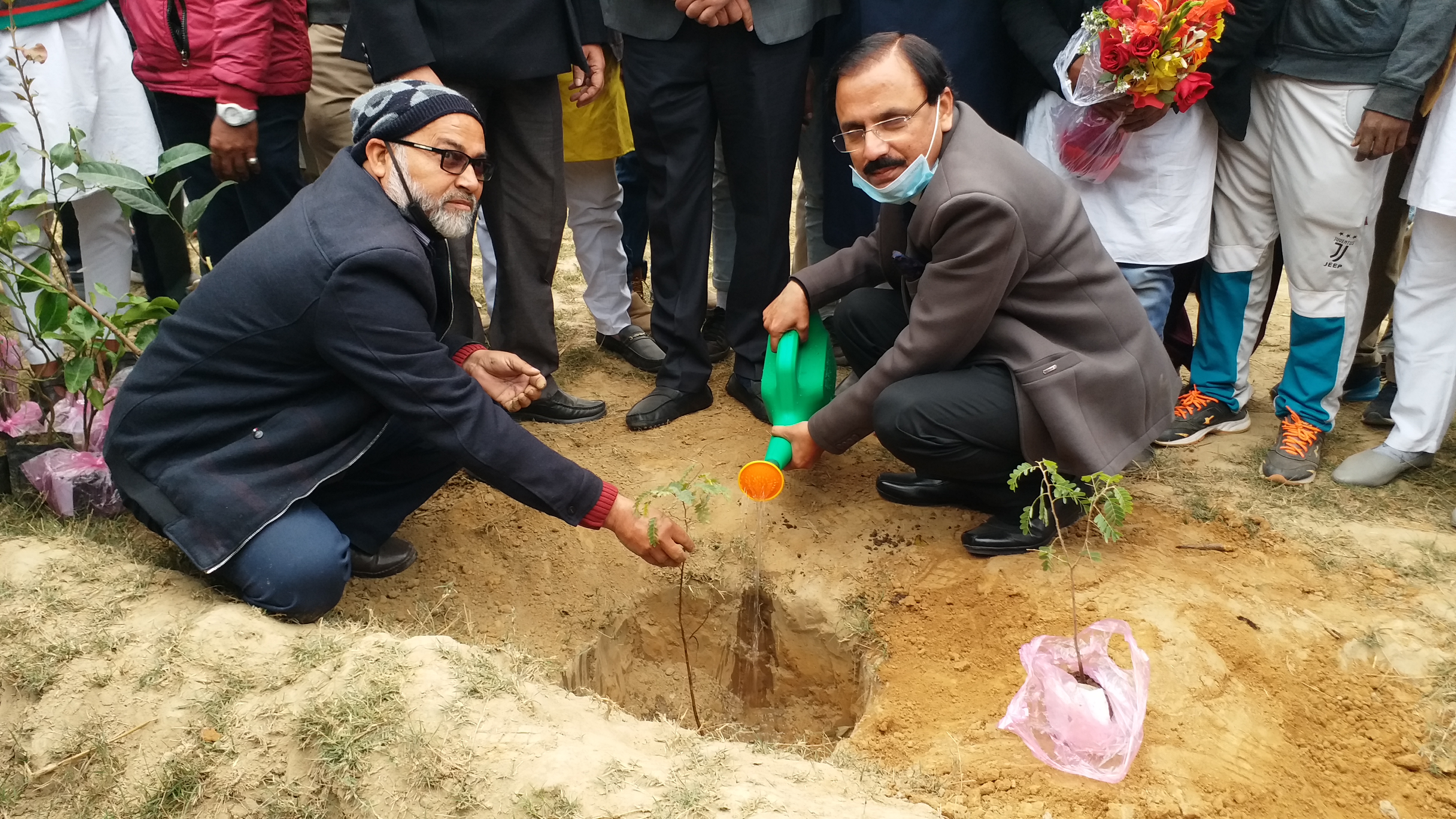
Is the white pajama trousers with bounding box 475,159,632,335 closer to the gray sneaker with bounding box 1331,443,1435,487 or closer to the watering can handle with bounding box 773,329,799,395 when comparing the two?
the watering can handle with bounding box 773,329,799,395

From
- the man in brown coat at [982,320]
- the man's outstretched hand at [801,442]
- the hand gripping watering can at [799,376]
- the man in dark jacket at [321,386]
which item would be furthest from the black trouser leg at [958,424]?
the man in dark jacket at [321,386]

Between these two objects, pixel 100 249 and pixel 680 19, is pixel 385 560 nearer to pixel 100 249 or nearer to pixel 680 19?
pixel 100 249

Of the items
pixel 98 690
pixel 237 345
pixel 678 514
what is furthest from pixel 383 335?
pixel 678 514

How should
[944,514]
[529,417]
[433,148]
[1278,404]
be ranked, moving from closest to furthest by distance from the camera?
[433,148]
[944,514]
[1278,404]
[529,417]

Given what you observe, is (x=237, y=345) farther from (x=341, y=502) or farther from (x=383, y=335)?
(x=341, y=502)

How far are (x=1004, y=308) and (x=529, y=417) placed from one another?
1853mm

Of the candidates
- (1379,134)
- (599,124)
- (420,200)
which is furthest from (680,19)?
(1379,134)

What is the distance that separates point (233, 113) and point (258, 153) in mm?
198

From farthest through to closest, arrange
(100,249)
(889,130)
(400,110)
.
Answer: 1. (100,249)
2. (889,130)
3. (400,110)

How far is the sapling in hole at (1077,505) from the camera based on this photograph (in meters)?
2.40

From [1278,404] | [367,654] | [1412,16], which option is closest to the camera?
[367,654]

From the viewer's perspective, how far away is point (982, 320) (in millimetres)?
2715

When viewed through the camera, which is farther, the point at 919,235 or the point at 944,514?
the point at 944,514

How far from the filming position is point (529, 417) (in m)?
3.91
